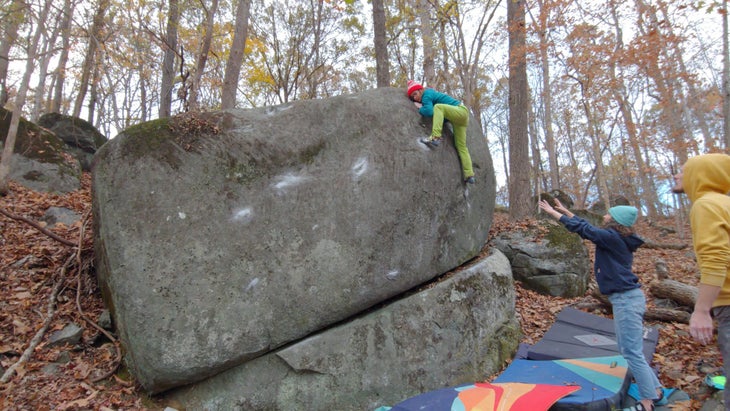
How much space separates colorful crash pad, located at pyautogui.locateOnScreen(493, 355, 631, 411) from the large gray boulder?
1.95 feet

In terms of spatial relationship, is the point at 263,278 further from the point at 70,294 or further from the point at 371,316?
the point at 70,294

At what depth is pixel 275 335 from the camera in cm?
418

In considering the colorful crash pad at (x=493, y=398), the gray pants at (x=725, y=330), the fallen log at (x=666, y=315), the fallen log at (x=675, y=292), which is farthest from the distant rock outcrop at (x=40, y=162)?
the fallen log at (x=675, y=292)

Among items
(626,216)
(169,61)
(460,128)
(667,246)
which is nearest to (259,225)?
(460,128)

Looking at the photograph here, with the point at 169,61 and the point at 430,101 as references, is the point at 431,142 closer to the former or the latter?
the point at 430,101

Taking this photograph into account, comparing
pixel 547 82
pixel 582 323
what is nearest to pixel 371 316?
pixel 582 323

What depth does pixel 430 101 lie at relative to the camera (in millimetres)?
5648

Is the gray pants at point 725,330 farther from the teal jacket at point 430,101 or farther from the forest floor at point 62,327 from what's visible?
the teal jacket at point 430,101

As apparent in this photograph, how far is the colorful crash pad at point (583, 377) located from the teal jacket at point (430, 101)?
3.55 metres

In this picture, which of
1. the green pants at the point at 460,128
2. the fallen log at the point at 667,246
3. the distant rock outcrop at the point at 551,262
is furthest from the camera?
the fallen log at the point at 667,246

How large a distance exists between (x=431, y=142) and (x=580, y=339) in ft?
11.0

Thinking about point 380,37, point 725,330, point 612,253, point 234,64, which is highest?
point 380,37

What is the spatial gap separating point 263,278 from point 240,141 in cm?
162

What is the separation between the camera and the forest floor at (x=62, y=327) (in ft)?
12.4
